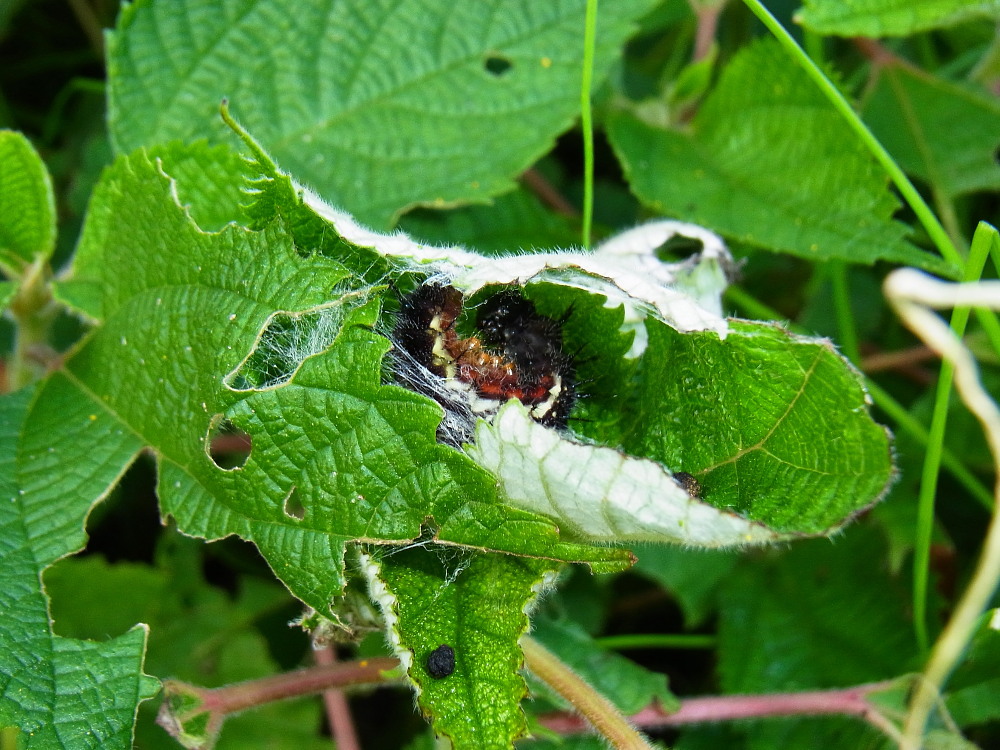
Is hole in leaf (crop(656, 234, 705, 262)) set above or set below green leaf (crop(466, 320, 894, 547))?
below

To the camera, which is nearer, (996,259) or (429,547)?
(429,547)

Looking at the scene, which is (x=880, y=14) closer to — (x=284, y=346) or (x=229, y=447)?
(x=284, y=346)

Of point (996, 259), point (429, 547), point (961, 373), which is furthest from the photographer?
point (996, 259)

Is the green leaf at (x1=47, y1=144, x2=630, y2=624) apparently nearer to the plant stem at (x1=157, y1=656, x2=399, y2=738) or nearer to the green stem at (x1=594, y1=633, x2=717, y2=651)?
the plant stem at (x1=157, y1=656, x2=399, y2=738)

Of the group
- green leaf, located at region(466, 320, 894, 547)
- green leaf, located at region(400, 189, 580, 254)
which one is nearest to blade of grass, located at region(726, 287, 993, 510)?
green leaf, located at region(400, 189, 580, 254)

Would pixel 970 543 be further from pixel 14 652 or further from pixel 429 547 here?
pixel 14 652

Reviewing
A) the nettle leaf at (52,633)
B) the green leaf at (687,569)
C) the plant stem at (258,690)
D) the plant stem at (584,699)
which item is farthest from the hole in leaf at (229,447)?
the green leaf at (687,569)

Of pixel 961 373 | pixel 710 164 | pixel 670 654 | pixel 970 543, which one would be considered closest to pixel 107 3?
pixel 710 164
